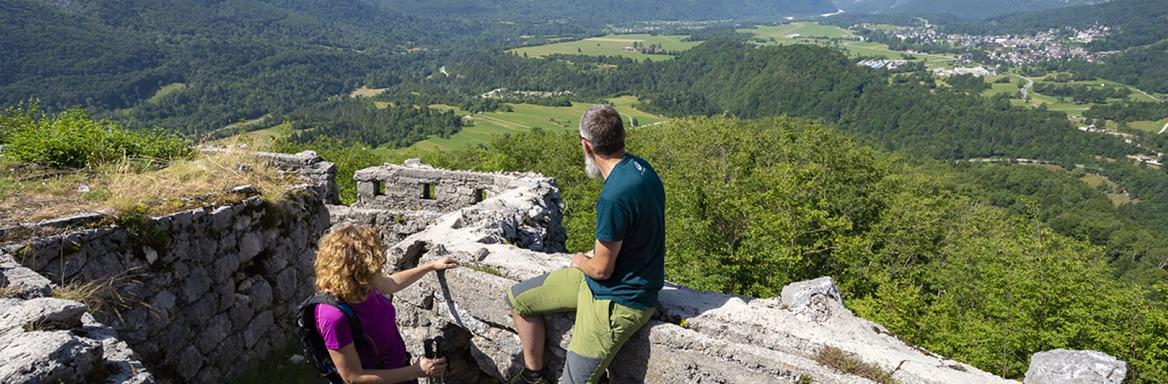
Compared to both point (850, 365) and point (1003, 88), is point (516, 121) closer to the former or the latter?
point (850, 365)

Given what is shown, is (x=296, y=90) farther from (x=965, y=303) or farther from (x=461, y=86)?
(x=965, y=303)

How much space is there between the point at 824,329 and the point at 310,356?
150 inches


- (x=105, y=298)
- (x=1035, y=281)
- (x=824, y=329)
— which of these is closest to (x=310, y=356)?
(x=105, y=298)

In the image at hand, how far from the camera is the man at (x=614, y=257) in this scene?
13.4 ft

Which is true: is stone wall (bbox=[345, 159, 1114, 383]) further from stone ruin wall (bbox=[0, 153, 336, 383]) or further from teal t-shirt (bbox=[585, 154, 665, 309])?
stone ruin wall (bbox=[0, 153, 336, 383])

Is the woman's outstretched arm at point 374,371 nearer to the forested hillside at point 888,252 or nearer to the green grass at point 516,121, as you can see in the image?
the forested hillside at point 888,252

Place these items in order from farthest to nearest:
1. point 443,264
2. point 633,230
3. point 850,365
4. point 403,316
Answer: point 403,316
point 443,264
point 633,230
point 850,365

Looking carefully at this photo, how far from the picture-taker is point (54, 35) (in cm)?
14025

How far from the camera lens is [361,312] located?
14.3 ft

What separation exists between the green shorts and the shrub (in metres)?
6.94

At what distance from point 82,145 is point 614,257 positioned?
320 inches

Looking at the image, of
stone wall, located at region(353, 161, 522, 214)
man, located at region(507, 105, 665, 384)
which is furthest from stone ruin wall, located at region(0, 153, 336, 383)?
stone wall, located at region(353, 161, 522, 214)

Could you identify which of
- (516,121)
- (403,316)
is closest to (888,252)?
(403,316)

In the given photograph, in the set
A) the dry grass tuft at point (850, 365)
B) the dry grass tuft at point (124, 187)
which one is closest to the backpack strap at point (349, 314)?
the dry grass tuft at point (850, 365)
